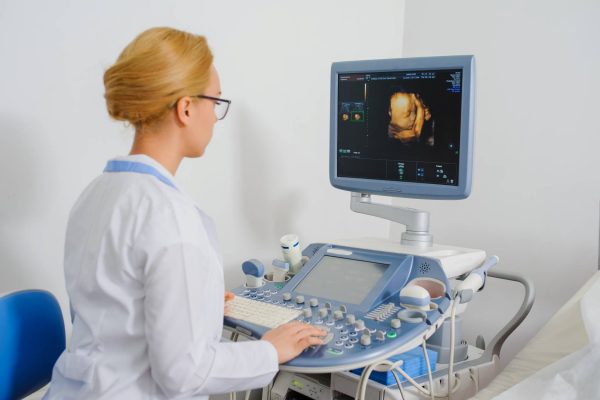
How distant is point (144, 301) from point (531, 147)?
1482 mm

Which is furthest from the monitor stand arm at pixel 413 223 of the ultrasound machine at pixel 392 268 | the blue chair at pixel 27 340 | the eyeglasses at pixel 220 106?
the blue chair at pixel 27 340

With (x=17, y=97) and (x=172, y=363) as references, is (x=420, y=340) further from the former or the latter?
(x=17, y=97)

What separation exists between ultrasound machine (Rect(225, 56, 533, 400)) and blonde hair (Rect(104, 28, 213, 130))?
0.50 meters

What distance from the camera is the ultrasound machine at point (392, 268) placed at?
126 centimetres

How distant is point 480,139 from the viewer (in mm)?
2102

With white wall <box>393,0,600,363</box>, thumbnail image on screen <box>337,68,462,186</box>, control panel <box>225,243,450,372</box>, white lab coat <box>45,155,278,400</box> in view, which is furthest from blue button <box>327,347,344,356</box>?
white wall <box>393,0,600,363</box>

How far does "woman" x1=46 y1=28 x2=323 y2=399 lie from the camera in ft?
3.09

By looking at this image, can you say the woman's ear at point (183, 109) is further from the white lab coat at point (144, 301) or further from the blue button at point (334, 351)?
the blue button at point (334, 351)

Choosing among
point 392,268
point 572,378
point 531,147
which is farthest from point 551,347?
point 531,147

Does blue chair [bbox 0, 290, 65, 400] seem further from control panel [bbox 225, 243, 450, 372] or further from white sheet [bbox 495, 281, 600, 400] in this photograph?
white sheet [bbox 495, 281, 600, 400]

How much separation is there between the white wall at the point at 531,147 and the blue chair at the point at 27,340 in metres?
1.47

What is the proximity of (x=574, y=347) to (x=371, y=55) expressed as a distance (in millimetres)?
1385

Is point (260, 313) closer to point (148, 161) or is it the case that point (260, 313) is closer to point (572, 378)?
point (148, 161)

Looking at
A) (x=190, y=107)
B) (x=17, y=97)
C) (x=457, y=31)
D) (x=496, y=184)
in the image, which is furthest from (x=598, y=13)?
(x=17, y=97)
